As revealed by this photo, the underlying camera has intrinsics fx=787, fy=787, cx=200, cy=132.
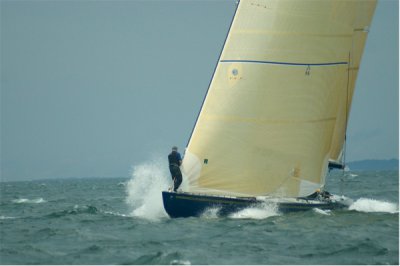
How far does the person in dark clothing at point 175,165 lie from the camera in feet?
86.4

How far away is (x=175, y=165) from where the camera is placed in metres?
26.5

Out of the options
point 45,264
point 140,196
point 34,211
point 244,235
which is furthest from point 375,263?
point 34,211

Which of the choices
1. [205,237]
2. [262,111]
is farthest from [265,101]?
[205,237]

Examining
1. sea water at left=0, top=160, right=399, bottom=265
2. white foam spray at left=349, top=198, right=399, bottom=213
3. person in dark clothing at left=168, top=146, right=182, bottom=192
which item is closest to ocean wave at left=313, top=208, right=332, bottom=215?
sea water at left=0, top=160, right=399, bottom=265

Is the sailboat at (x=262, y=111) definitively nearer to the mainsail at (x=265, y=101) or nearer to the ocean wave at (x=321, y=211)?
the mainsail at (x=265, y=101)

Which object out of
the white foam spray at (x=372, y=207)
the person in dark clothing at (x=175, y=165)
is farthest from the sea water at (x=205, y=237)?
the person in dark clothing at (x=175, y=165)

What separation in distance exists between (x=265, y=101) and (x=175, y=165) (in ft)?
12.2

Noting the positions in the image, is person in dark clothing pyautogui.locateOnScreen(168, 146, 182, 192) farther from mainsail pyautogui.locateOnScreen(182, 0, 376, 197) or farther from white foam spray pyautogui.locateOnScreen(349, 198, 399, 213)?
white foam spray pyautogui.locateOnScreen(349, 198, 399, 213)

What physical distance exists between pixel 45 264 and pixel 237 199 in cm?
A: 868

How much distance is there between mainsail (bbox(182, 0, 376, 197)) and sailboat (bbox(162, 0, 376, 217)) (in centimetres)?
3

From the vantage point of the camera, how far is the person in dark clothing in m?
26.3

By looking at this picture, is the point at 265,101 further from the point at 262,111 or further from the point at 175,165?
the point at 175,165

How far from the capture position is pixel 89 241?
2200 centimetres

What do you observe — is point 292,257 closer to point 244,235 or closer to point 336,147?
point 244,235
